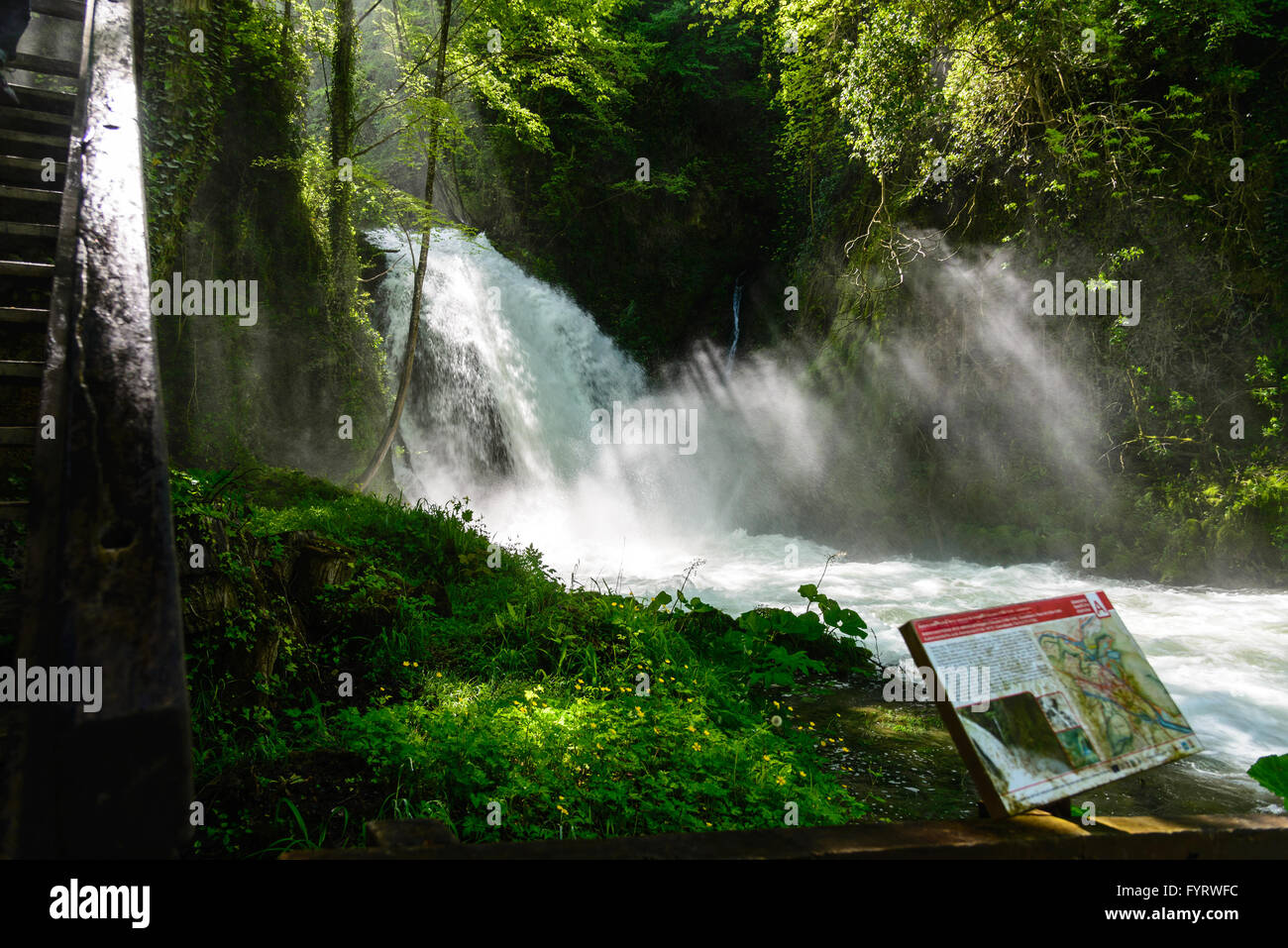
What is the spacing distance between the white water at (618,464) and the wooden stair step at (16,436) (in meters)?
6.30

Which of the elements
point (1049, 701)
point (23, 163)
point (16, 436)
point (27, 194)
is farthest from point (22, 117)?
point (1049, 701)

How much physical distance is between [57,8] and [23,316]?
499 centimetres

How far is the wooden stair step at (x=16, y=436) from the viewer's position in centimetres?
296

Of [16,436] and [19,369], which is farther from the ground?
[19,369]

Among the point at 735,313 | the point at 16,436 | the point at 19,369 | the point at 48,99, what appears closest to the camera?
the point at 16,436

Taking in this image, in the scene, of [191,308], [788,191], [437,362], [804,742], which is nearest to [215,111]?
[191,308]

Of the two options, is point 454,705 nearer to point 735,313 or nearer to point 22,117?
point 22,117

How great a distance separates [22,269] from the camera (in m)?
3.75

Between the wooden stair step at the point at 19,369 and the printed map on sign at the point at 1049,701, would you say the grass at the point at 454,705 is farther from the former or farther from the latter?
the printed map on sign at the point at 1049,701

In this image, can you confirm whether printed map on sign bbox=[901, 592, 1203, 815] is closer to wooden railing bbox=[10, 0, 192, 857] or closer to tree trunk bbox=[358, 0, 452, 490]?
wooden railing bbox=[10, 0, 192, 857]

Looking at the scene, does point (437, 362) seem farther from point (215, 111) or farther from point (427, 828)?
point (427, 828)

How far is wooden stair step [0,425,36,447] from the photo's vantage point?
296cm

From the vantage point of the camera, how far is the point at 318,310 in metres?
11.2

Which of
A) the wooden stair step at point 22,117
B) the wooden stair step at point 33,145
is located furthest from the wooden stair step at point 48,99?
the wooden stair step at point 33,145
